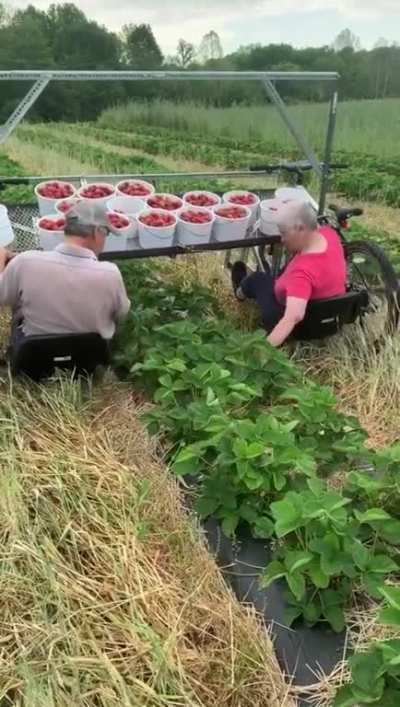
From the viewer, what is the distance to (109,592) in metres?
2.05

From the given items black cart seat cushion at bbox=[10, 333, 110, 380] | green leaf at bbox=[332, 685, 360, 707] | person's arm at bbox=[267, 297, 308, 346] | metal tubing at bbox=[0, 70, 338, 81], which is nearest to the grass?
metal tubing at bbox=[0, 70, 338, 81]

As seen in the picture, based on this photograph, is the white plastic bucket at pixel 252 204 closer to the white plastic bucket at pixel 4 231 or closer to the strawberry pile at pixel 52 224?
the strawberry pile at pixel 52 224

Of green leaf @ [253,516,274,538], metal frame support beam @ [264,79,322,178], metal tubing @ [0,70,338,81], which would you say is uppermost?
metal tubing @ [0,70,338,81]

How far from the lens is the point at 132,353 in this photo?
3.22 m

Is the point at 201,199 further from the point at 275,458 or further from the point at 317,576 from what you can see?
the point at 317,576

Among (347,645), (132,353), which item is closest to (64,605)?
(347,645)

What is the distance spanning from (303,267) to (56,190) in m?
1.49

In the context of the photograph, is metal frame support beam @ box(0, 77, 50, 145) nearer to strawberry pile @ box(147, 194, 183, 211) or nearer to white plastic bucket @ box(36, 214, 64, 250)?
white plastic bucket @ box(36, 214, 64, 250)

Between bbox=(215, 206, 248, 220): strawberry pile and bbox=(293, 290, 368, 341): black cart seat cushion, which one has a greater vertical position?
bbox=(215, 206, 248, 220): strawberry pile

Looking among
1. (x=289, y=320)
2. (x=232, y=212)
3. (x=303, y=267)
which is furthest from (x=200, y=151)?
(x=289, y=320)

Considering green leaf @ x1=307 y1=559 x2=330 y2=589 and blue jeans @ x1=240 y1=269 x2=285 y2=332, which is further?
blue jeans @ x1=240 y1=269 x2=285 y2=332

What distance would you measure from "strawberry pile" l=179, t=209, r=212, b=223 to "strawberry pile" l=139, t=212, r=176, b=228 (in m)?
0.08

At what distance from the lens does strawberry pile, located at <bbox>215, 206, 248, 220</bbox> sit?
3799mm

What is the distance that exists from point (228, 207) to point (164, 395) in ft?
5.16
